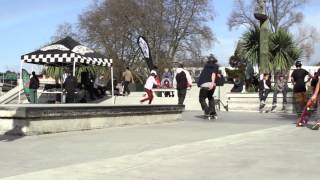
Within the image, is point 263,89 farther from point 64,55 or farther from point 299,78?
point 64,55

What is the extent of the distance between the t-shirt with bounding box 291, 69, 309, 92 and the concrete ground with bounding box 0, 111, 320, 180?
173 inches

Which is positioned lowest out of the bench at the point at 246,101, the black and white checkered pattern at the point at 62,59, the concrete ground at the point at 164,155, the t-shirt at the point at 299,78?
the concrete ground at the point at 164,155

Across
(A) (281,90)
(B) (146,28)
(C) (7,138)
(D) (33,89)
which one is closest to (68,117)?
(C) (7,138)

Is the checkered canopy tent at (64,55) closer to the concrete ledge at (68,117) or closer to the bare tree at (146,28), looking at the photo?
the concrete ledge at (68,117)

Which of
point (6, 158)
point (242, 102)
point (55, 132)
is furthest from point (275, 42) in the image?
point (6, 158)

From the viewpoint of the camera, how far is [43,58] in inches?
947

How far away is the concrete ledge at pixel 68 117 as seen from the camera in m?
11.7

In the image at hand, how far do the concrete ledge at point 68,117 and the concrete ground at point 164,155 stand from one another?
0.95 feet

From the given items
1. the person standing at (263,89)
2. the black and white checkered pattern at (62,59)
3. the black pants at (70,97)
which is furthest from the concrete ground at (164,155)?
the black and white checkered pattern at (62,59)

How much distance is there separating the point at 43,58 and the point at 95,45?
37769mm

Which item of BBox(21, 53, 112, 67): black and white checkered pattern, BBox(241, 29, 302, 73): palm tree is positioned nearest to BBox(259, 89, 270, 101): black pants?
BBox(241, 29, 302, 73): palm tree

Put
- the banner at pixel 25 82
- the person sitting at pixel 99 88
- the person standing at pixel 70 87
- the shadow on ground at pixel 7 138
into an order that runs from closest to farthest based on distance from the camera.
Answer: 1. the shadow on ground at pixel 7 138
2. the person standing at pixel 70 87
3. the banner at pixel 25 82
4. the person sitting at pixel 99 88

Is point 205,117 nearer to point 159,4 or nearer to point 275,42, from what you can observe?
point 275,42

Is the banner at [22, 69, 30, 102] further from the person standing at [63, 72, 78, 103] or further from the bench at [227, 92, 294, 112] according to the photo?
the bench at [227, 92, 294, 112]
